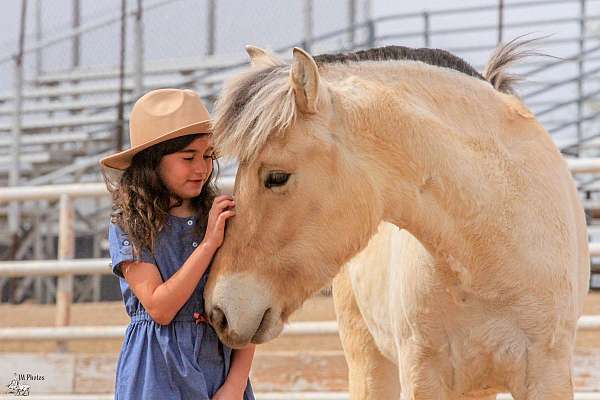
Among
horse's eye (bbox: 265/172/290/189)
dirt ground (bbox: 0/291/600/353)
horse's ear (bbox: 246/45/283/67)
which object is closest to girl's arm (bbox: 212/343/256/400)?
horse's eye (bbox: 265/172/290/189)

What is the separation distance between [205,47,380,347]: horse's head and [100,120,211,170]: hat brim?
11 cm

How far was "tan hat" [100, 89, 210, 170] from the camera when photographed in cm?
267

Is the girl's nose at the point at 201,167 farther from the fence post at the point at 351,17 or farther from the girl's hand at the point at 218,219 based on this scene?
the fence post at the point at 351,17

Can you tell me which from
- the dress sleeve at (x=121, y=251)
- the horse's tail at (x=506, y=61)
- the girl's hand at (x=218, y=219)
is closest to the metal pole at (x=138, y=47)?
the horse's tail at (x=506, y=61)

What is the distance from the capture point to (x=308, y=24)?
10.1 meters

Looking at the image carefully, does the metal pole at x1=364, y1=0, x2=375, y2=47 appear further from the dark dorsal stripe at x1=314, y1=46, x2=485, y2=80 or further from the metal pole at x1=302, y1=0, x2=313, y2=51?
the dark dorsal stripe at x1=314, y1=46, x2=485, y2=80

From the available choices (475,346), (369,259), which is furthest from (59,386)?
(475,346)

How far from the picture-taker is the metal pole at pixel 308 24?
32.9ft

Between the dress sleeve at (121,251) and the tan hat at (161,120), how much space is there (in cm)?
20

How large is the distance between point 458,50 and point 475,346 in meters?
8.51

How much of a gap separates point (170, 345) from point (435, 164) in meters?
0.84

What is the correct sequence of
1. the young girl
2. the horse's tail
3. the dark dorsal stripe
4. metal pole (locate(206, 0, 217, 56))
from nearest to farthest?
the young girl → the dark dorsal stripe → the horse's tail → metal pole (locate(206, 0, 217, 56))

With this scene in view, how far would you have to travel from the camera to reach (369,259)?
11.6 ft

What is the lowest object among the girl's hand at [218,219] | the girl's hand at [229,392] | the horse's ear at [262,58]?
the girl's hand at [229,392]
